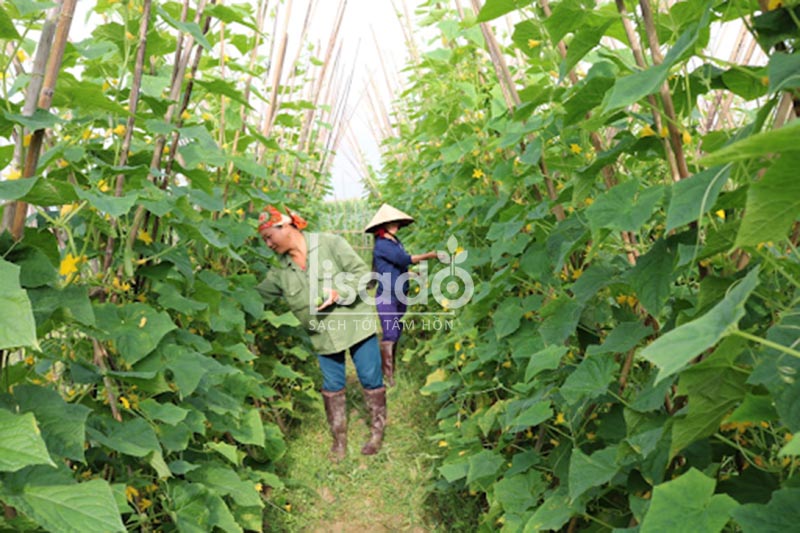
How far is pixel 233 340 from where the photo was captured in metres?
3.14

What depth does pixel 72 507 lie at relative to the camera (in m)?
0.94

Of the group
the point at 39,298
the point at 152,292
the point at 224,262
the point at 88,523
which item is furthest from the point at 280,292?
the point at 88,523

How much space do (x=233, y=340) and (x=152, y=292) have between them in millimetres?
1204

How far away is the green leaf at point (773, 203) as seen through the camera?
553 millimetres

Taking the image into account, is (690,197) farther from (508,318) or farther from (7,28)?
(508,318)

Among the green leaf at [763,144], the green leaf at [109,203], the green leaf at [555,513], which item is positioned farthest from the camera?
the green leaf at [555,513]

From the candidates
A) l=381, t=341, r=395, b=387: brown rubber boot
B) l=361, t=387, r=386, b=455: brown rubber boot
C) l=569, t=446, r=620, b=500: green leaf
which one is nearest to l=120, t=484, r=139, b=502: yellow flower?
l=569, t=446, r=620, b=500: green leaf

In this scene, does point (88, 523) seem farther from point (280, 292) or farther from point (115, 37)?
point (280, 292)

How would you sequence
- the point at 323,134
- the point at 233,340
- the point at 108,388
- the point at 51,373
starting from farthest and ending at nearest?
the point at 323,134 → the point at 233,340 → the point at 51,373 → the point at 108,388

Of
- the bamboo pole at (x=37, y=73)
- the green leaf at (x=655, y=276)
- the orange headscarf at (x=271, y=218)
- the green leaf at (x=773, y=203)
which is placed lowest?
the green leaf at (x=655, y=276)

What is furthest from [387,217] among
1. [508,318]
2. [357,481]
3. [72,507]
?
[72,507]

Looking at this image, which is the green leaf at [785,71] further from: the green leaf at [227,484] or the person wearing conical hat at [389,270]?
the person wearing conical hat at [389,270]

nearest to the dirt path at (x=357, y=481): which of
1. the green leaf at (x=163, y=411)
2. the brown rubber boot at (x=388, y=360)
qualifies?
the brown rubber boot at (x=388, y=360)

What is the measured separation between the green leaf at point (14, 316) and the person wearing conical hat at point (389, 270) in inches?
163
